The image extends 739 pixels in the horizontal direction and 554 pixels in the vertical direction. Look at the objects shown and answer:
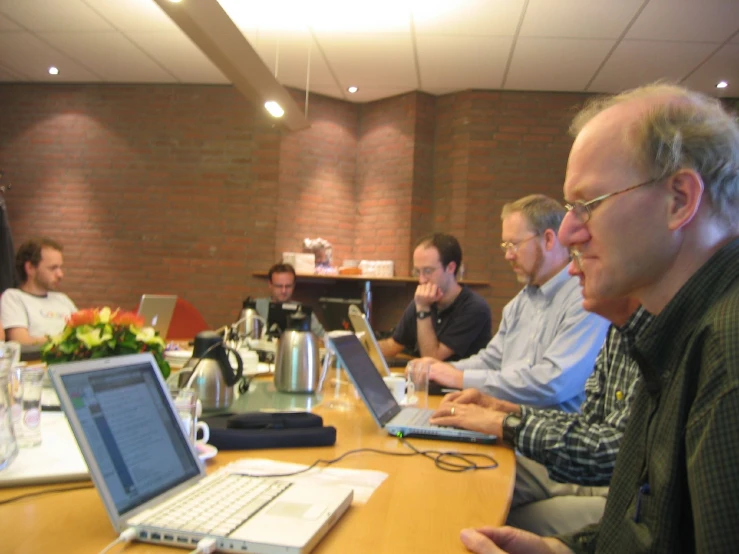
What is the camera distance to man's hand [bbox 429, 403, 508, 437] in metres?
1.62

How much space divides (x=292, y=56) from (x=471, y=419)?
4286mm

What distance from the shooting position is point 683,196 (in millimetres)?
953

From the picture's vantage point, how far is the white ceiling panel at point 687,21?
3939 mm

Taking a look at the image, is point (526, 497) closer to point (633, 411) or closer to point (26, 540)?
point (633, 411)

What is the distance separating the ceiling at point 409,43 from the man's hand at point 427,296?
2.06m

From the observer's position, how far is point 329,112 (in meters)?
6.16

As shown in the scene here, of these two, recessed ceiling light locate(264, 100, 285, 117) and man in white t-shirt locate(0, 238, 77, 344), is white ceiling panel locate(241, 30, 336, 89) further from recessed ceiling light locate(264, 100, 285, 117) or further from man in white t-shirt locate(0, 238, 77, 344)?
man in white t-shirt locate(0, 238, 77, 344)

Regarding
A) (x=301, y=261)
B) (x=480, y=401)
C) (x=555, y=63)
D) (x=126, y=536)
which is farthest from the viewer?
(x=301, y=261)

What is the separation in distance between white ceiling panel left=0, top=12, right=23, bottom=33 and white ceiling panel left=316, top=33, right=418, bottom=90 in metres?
2.51

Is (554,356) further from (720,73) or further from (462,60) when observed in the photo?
(720,73)

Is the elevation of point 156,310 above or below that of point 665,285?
below

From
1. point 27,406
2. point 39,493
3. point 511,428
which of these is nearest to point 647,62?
point 511,428

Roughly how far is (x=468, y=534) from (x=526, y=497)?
1.07 meters

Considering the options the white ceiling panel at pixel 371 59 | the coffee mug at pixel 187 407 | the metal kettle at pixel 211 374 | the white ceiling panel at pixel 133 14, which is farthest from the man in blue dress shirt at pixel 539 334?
the white ceiling panel at pixel 133 14
